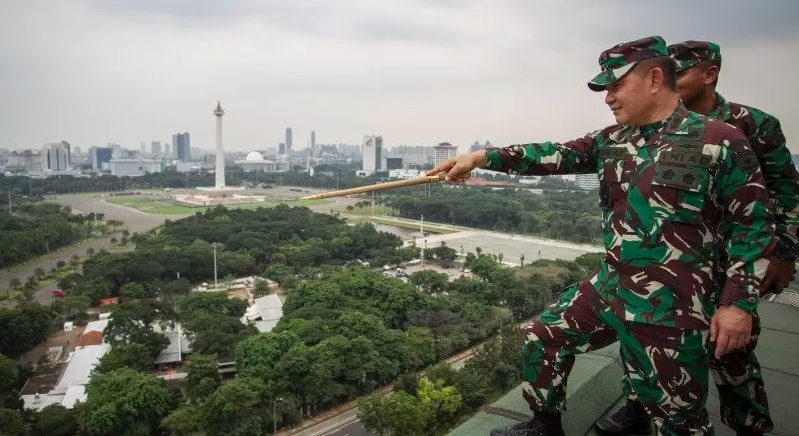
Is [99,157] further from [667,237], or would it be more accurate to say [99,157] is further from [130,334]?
[667,237]

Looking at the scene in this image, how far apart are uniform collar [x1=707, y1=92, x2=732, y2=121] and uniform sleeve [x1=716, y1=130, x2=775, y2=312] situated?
0.48 metres

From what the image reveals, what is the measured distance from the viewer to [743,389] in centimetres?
149

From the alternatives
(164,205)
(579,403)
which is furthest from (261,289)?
(164,205)

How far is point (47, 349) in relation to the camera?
10.8 m

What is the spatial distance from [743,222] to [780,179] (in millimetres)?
480

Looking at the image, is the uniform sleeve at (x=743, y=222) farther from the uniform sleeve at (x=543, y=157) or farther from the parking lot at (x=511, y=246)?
the parking lot at (x=511, y=246)

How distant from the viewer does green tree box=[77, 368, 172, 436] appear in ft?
24.1

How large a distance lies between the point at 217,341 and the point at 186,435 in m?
2.73

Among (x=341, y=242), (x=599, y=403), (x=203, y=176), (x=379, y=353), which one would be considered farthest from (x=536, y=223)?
(x=203, y=176)

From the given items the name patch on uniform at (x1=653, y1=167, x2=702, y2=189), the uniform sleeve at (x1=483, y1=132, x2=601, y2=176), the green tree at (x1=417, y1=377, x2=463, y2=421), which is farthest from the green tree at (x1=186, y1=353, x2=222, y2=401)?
the name patch on uniform at (x1=653, y1=167, x2=702, y2=189)

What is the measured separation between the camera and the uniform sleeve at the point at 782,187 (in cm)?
151

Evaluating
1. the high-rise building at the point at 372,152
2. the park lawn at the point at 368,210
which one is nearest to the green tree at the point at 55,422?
the park lawn at the point at 368,210

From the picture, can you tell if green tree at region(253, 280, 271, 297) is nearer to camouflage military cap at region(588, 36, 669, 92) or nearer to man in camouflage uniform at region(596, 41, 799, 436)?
man in camouflage uniform at region(596, 41, 799, 436)

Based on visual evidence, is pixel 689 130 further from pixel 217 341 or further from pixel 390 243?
pixel 390 243
